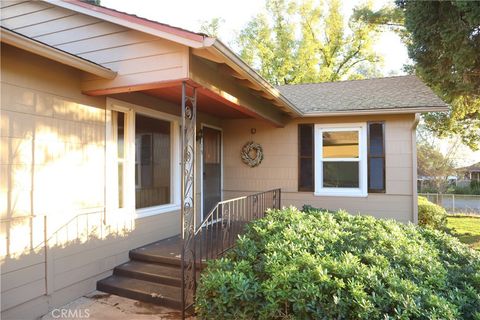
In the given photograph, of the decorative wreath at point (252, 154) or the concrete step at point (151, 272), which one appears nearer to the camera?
the concrete step at point (151, 272)

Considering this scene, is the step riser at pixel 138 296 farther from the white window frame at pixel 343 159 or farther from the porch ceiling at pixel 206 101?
the white window frame at pixel 343 159

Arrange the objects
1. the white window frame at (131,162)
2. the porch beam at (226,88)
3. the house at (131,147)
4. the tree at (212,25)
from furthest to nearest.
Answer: the tree at (212,25), the white window frame at (131,162), the porch beam at (226,88), the house at (131,147)

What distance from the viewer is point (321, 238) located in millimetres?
3389

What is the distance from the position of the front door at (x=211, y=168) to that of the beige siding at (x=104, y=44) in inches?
119

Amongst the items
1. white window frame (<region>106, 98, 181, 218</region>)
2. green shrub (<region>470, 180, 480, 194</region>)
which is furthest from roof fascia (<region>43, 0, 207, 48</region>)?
green shrub (<region>470, 180, 480, 194</region>)

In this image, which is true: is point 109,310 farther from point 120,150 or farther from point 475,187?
point 475,187

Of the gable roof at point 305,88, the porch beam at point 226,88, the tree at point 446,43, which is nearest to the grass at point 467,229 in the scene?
the tree at point 446,43

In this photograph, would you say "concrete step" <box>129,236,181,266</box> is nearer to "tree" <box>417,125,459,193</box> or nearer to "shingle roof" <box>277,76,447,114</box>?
"shingle roof" <box>277,76,447,114</box>

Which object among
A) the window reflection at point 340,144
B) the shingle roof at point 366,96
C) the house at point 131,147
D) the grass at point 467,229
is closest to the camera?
the house at point 131,147

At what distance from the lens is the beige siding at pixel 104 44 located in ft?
11.2

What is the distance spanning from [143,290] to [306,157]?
4.20 metres

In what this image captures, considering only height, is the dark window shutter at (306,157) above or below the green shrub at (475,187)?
above

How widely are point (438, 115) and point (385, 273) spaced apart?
13041mm

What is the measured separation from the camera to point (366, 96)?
6.93 meters
